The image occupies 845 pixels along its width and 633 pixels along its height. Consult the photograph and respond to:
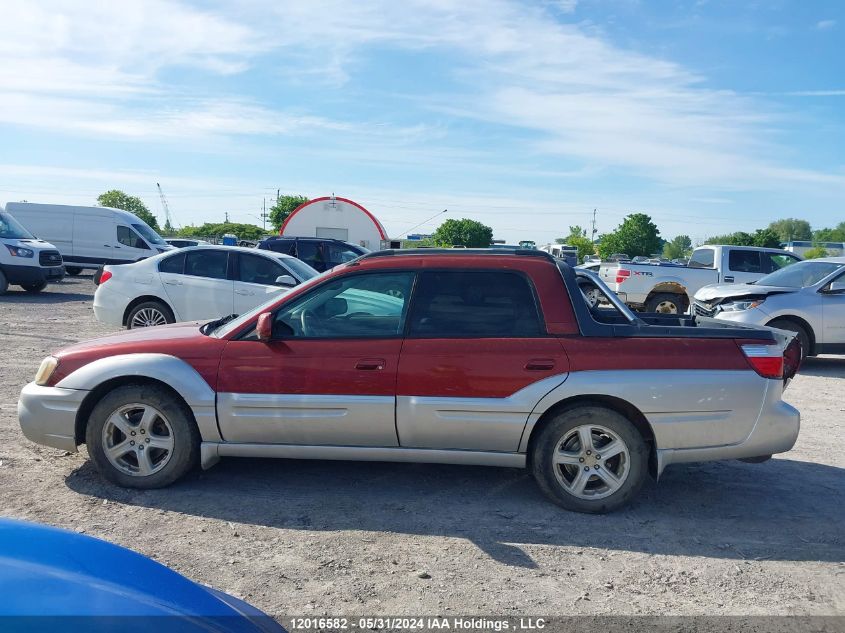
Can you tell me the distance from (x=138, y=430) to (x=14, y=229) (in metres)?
16.3

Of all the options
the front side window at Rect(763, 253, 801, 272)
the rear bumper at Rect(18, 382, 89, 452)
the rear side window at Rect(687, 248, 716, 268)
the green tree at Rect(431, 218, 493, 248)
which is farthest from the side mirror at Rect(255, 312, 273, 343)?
the green tree at Rect(431, 218, 493, 248)

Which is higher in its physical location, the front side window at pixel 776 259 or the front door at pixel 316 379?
the front side window at pixel 776 259

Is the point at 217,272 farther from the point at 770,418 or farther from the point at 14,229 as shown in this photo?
the point at 14,229

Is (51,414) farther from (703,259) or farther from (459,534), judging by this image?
(703,259)

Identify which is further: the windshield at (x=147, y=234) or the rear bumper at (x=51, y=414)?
the windshield at (x=147, y=234)

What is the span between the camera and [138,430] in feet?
16.4

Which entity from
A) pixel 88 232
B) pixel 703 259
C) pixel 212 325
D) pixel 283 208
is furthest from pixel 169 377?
pixel 283 208

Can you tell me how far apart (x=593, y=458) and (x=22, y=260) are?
56.7 feet

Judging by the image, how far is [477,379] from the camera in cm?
477

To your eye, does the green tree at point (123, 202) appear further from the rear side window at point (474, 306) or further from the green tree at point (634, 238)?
the rear side window at point (474, 306)

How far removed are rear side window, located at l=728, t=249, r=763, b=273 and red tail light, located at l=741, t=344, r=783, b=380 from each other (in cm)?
1256

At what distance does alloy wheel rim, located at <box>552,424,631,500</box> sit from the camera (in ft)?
15.5

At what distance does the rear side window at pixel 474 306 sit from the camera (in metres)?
4.89

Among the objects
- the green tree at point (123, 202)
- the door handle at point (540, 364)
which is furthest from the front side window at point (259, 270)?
the green tree at point (123, 202)
